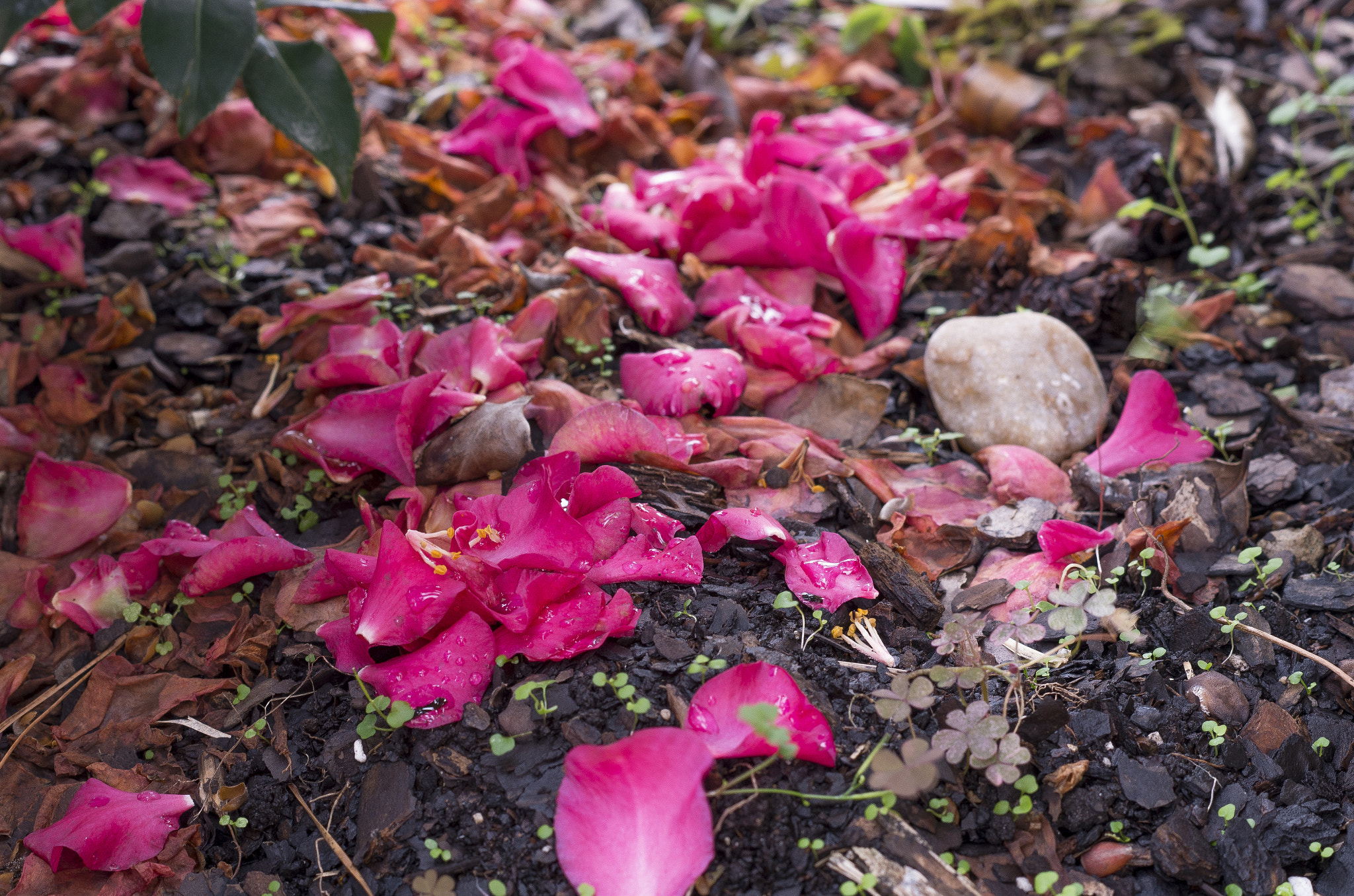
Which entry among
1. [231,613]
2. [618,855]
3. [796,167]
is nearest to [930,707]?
[618,855]

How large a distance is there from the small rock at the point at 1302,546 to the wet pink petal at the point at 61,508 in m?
1.78

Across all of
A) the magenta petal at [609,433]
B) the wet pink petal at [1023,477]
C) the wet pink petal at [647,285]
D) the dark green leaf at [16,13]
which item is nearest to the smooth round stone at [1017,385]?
the wet pink petal at [1023,477]

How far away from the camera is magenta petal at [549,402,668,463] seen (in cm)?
139

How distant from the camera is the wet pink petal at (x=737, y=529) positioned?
4.27 feet

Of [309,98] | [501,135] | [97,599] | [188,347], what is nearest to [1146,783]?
[97,599]

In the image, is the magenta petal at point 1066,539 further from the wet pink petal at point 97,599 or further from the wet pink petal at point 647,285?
the wet pink petal at point 97,599

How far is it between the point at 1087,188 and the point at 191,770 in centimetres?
219

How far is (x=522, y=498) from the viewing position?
49.1 inches

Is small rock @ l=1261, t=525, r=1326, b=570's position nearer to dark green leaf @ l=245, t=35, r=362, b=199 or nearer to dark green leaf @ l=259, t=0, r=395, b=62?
dark green leaf @ l=245, t=35, r=362, b=199

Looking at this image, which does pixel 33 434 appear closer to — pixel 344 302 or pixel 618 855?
pixel 344 302

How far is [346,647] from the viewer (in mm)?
1226

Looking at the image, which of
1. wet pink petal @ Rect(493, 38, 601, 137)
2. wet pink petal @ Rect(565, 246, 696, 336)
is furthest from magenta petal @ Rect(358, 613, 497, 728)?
wet pink petal @ Rect(493, 38, 601, 137)

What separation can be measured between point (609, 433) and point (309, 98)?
798 mm

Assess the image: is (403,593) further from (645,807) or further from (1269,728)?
(1269,728)
